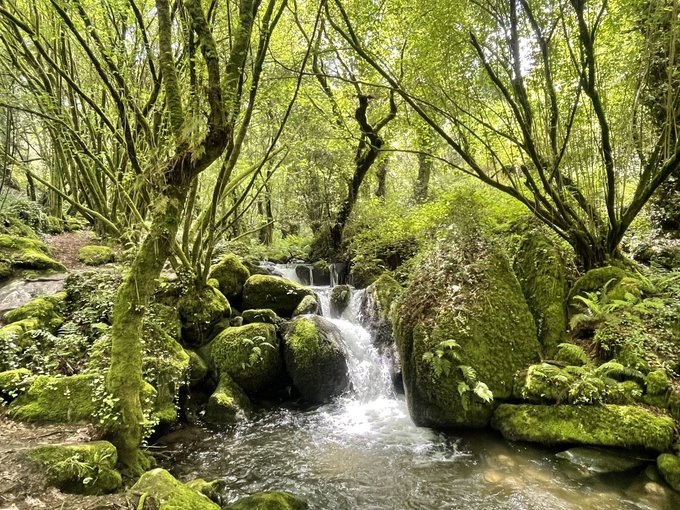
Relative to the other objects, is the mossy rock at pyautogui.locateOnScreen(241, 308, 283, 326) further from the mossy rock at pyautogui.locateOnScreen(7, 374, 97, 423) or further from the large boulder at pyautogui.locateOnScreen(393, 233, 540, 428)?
the mossy rock at pyautogui.locateOnScreen(7, 374, 97, 423)

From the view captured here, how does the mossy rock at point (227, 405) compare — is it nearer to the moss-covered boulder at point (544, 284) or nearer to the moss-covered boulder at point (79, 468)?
the moss-covered boulder at point (79, 468)

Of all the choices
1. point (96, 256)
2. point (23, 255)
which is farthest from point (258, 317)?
point (96, 256)

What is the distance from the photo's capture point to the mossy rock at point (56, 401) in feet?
13.5

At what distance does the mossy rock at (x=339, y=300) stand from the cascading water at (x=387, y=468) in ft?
11.5

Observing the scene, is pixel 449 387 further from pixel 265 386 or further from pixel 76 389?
pixel 76 389

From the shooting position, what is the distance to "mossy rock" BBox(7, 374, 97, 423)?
163 inches

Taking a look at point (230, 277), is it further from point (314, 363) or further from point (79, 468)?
point (79, 468)

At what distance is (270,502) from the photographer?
3.68 meters

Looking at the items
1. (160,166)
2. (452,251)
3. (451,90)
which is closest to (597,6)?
(451,90)

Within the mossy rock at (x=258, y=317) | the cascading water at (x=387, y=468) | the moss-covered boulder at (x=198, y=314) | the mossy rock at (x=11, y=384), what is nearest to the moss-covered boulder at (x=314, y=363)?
the cascading water at (x=387, y=468)

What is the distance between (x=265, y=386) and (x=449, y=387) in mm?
3419

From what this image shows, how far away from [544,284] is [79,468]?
6690mm

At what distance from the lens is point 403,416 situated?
20.6 ft

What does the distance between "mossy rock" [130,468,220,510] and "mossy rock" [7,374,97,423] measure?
1.47 m
